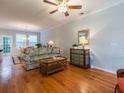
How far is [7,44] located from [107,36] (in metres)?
8.75

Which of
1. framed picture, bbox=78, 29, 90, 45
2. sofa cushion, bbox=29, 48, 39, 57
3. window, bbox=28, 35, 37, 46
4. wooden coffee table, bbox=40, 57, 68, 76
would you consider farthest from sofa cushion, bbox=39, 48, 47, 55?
window, bbox=28, 35, 37, 46

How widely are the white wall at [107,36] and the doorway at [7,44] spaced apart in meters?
7.02

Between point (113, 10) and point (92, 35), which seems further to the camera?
point (92, 35)

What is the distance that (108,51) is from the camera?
12.7 ft

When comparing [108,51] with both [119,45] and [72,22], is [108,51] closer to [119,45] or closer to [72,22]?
[119,45]

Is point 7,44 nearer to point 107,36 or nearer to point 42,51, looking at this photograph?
point 42,51

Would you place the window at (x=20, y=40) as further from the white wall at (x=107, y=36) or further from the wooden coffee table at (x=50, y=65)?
the wooden coffee table at (x=50, y=65)

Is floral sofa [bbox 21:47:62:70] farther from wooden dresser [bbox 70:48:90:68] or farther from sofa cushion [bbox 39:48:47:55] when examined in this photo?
wooden dresser [bbox 70:48:90:68]

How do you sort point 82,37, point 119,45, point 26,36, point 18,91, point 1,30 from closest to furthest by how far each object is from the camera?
point 18,91 < point 119,45 < point 82,37 < point 1,30 < point 26,36

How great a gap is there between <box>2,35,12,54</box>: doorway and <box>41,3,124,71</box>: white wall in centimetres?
702

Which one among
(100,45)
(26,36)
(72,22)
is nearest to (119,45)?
(100,45)

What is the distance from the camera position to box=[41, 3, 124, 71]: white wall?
3480 mm

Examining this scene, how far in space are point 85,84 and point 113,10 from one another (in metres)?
3.03

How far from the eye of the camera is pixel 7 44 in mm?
8938
